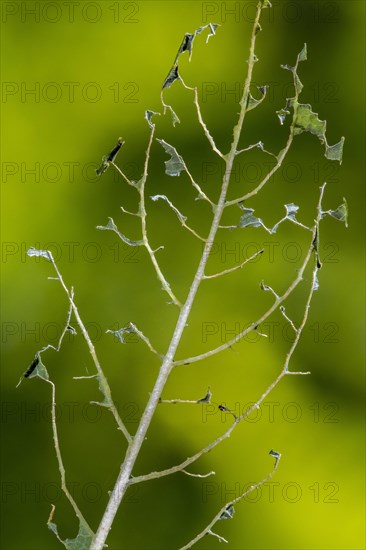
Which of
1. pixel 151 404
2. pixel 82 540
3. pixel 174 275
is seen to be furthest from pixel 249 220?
pixel 174 275

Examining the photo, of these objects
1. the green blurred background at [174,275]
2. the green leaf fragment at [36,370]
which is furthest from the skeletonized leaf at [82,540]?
the green blurred background at [174,275]

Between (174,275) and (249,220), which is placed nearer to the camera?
(249,220)

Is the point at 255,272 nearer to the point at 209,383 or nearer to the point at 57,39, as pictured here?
the point at 209,383

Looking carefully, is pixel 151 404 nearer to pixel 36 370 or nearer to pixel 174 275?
pixel 36 370

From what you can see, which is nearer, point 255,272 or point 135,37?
point 255,272

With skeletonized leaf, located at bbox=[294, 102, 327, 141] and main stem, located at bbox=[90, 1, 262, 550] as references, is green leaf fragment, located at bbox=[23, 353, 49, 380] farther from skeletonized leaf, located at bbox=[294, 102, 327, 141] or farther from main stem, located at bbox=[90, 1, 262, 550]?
skeletonized leaf, located at bbox=[294, 102, 327, 141]

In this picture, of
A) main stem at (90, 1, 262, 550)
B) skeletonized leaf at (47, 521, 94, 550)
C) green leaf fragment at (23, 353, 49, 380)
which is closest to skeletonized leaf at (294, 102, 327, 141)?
main stem at (90, 1, 262, 550)

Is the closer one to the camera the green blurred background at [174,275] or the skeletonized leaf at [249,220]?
the skeletonized leaf at [249,220]

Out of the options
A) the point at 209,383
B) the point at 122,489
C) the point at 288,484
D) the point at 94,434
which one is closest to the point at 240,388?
the point at 209,383

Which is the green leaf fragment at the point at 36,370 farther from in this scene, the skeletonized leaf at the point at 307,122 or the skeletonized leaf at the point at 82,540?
the skeletonized leaf at the point at 307,122
